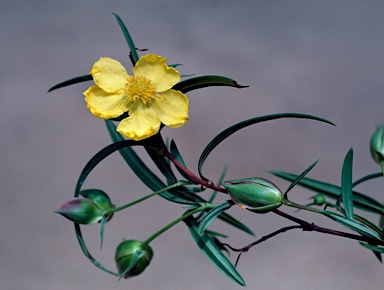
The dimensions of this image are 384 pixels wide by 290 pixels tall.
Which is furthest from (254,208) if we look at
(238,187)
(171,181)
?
(171,181)

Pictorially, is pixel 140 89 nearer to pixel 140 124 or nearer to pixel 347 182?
pixel 140 124

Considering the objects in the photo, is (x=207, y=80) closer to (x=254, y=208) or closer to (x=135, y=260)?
(x=254, y=208)

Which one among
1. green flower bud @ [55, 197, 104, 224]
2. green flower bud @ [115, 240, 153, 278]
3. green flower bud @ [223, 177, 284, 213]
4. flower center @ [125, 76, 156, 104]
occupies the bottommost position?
green flower bud @ [115, 240, 153, 278]

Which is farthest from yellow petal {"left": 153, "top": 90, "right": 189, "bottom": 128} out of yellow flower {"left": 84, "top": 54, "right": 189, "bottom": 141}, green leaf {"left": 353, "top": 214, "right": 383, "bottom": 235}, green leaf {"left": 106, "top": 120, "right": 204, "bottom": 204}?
green leaf {"left": 353, "top": 214, "right": 383, "bottom": 235}

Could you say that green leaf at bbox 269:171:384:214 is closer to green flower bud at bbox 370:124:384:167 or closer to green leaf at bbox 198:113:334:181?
green flower bud at bbox 370:124:384:167

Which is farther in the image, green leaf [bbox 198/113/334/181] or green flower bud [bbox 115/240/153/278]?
green flower bud [bbox 115/240/153/278]

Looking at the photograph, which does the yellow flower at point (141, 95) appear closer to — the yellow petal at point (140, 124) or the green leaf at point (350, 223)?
the yellow petal at point (140, 124)
